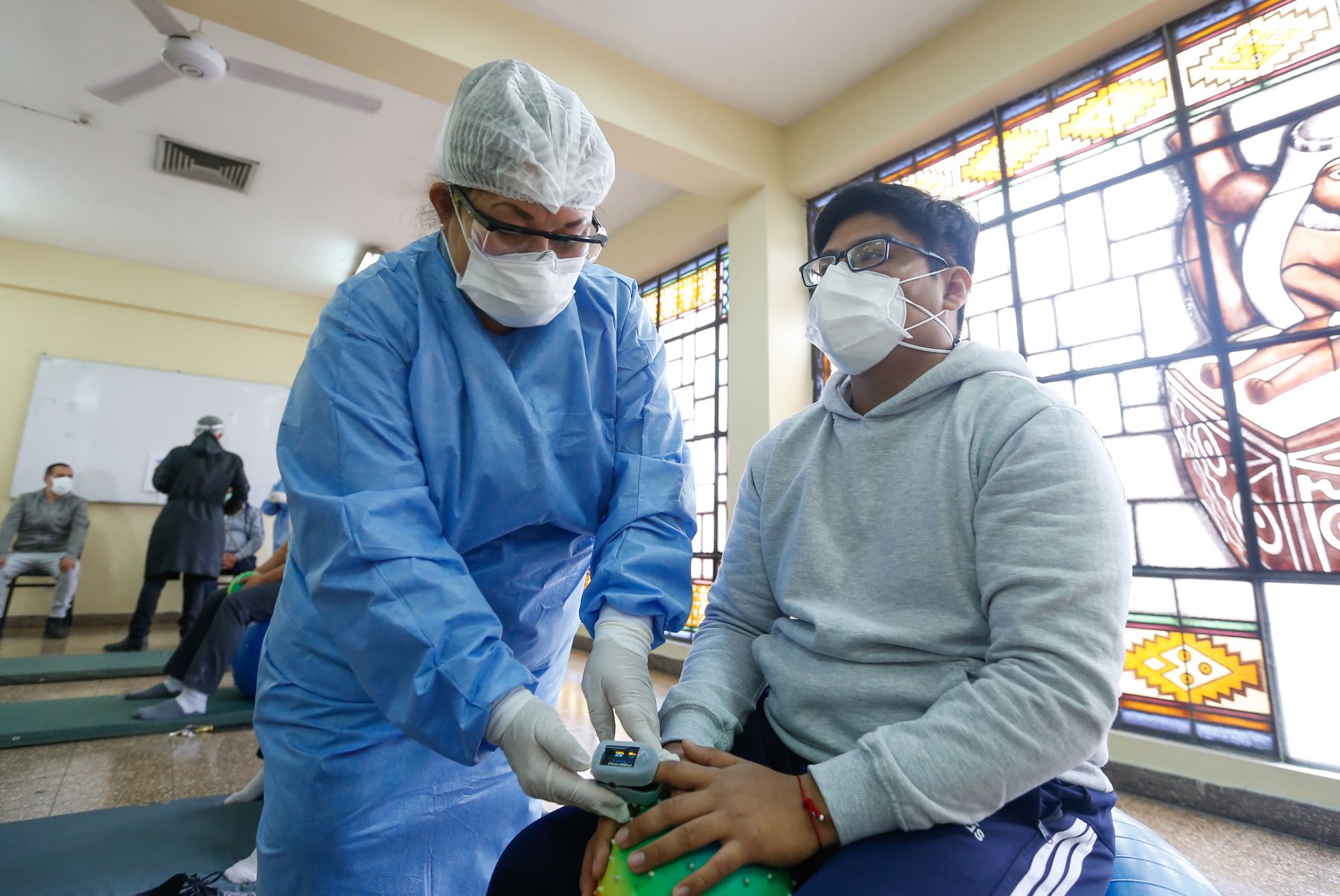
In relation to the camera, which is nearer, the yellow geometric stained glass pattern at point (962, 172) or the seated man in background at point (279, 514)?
the yellow geometric stained glass pattern at point (962, 172)

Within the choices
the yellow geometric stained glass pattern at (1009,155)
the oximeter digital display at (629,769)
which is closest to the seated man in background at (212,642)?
the oximeter digital display at (629,769)

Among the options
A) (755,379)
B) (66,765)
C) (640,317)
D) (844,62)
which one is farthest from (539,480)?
(844,62)

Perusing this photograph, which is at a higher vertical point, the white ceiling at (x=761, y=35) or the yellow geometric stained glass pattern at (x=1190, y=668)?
the white ceiling at (x=761, y=35)

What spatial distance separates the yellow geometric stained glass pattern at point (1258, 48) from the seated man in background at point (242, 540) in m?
6.33

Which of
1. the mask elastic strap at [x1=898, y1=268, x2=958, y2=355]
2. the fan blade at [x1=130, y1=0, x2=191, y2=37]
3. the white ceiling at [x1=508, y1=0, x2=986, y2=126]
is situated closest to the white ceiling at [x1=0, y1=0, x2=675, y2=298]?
the fan blade at [x1=130, y1=0, x2=191, y2=37]

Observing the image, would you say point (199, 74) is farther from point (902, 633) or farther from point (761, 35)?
point (902, 633)

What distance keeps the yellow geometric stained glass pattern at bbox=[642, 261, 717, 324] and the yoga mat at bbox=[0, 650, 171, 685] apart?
3784 millimetres

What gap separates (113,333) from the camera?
603 cm

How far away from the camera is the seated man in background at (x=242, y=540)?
534cm

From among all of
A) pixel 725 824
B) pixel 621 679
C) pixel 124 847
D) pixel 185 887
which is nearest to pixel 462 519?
pixel 621 679

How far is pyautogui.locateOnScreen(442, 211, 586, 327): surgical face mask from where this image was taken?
0.97 m

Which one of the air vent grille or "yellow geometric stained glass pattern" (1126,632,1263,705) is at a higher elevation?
the air vent grille

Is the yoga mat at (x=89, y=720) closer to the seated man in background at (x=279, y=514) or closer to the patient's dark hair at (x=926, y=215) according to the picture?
the seated man in background at (x=279, y=514)

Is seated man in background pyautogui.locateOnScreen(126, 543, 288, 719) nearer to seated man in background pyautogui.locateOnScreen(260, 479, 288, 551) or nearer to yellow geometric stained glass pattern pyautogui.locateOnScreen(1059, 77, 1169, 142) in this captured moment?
seated man in background pyautogui.locateOnScreen(260, 479, 288, 551)
